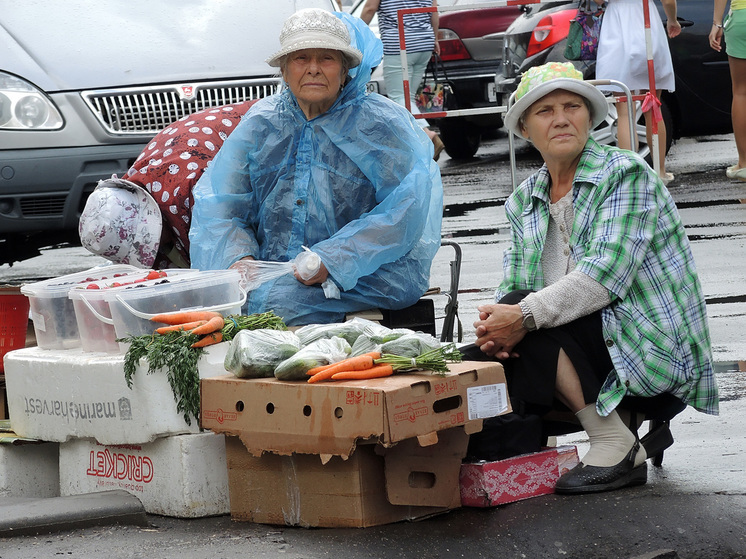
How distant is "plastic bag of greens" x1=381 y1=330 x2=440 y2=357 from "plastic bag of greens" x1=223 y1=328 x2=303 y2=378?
0.93 feet

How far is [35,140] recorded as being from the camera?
6.69m

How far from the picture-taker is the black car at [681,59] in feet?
33.6

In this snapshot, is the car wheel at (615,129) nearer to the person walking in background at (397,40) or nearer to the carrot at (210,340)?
the person walking in background at (397,40)

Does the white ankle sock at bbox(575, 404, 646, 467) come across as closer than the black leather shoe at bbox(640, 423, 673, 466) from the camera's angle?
Yes

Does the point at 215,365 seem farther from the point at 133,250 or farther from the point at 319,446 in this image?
the point at 133,250

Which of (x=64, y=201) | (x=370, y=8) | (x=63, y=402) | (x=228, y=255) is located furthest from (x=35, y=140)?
(x=370, y=8)

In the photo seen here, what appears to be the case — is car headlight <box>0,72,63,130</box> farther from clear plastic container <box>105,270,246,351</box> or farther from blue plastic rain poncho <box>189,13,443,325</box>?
clear plastic container <box>105,270,246,351</box>

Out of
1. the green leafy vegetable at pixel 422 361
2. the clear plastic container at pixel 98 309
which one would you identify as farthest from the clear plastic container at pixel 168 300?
the green leafy vegetable at pixel 422 361

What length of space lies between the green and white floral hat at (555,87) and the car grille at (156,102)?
3120mm

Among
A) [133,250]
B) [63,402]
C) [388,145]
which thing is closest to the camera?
[63,402]

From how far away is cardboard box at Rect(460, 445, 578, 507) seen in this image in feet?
11.7

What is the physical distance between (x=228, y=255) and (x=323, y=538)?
4.75 feet

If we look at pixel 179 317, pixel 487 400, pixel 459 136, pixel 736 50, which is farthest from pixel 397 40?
pixel 487 400

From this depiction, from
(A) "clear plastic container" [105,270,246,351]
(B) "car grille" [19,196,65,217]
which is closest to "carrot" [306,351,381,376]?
(A) "clear plastic container" [105,270,246,351]
